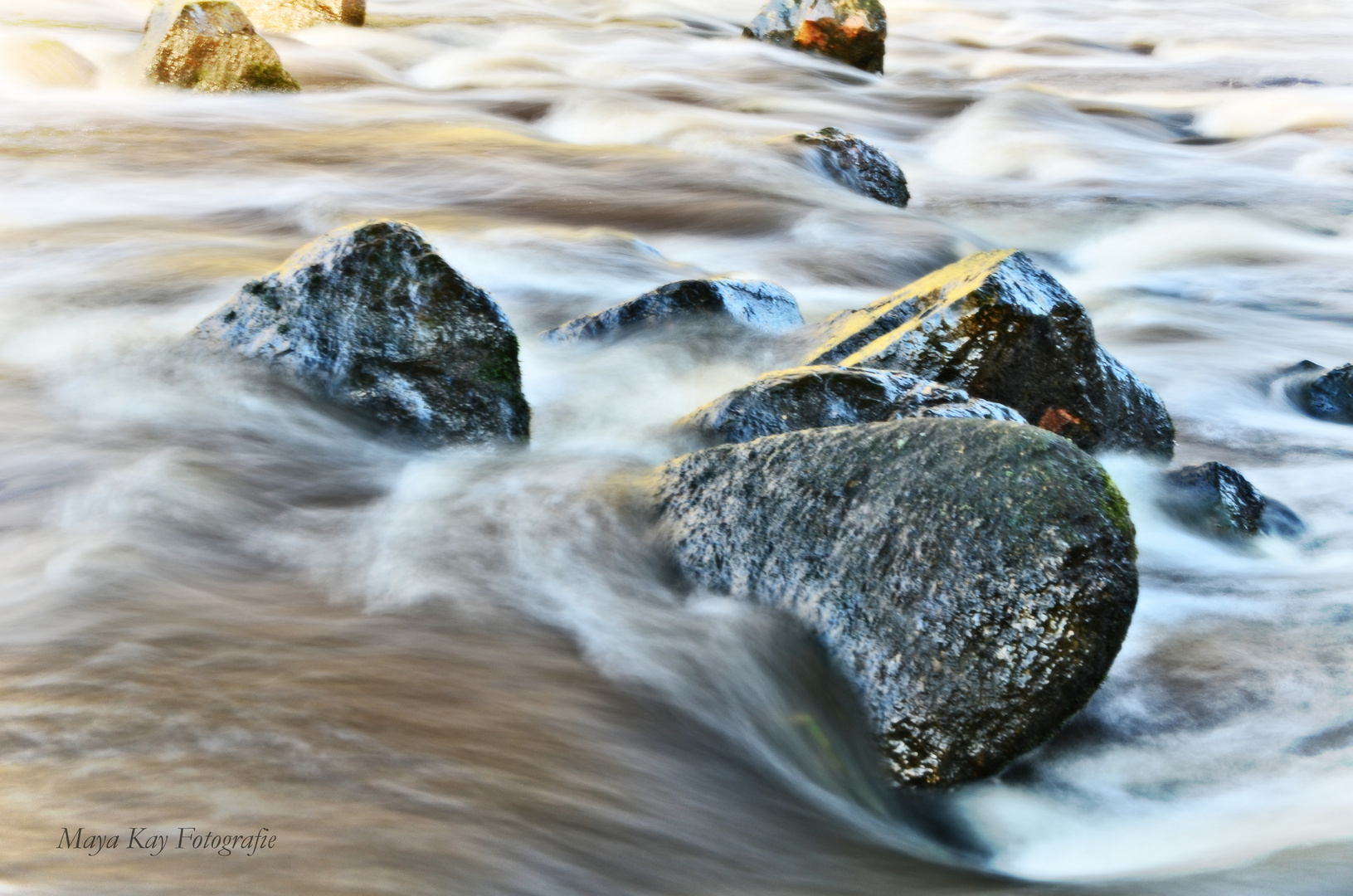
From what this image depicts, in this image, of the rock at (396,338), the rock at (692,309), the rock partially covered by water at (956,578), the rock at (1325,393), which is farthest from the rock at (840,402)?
the rock at (1325,393)

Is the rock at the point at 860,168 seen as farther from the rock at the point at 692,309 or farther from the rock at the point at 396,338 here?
A: the rock at the point at 396,338

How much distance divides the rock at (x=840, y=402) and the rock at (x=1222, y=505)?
94 centimetres

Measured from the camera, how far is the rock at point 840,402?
11.9ft

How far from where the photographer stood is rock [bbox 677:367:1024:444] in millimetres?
3621

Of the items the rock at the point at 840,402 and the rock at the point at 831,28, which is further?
the rock at the point at 831,28

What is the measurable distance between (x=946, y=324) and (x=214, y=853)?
2.85 m

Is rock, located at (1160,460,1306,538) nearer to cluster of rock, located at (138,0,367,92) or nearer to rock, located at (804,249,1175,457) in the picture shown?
rock, located at (804,249,1175,457)

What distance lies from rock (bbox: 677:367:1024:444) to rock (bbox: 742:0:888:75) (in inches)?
447

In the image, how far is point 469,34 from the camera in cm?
1396

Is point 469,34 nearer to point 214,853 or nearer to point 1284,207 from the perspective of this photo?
point 1284,207

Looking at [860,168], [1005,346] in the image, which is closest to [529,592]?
[1005,346]

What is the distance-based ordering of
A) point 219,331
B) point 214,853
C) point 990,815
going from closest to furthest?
point 214,853, point 990,815, point 219,331

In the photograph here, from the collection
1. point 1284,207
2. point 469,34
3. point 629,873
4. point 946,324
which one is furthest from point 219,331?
point 469,34

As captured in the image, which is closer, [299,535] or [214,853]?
[214,853]
